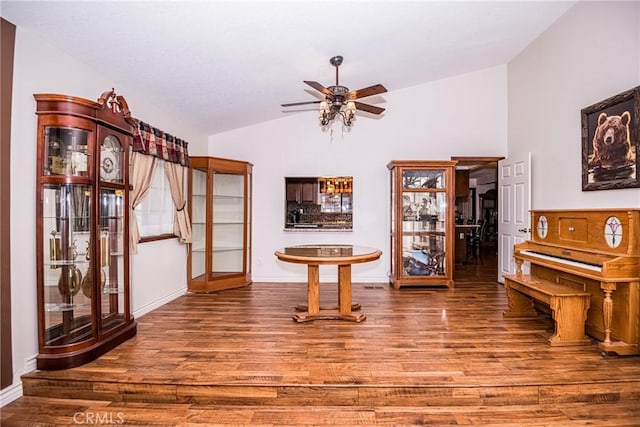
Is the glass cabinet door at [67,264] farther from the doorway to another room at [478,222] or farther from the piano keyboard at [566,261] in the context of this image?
the doorway to another room at [478,222]

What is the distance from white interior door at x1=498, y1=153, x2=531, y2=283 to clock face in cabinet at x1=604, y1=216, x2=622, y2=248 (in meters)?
1.53

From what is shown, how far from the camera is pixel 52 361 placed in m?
2.38

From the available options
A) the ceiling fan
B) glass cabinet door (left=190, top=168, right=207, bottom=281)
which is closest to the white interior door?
the ceiling fan

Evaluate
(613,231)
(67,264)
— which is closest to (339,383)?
(67,264)

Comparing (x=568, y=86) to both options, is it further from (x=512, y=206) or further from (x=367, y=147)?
(x=367, y=147)

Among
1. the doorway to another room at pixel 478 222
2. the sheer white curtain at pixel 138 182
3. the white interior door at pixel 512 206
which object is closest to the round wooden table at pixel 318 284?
the sheer white curtain at pixel 138 182

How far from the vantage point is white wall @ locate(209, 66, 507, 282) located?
206 inches

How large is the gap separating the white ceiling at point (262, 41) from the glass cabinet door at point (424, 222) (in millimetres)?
1560

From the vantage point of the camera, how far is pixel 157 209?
4.08 m

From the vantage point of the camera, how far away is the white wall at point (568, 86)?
3.07 meters

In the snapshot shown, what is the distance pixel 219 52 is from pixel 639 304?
416 cm

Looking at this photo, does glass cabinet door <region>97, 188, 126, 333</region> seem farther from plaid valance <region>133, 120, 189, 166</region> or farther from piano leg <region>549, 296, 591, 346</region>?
piano leg <region>549, 296, 591, 346</region>

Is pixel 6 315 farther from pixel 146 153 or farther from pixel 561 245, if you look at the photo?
pixel 561 245

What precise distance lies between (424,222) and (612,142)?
2.45 m
